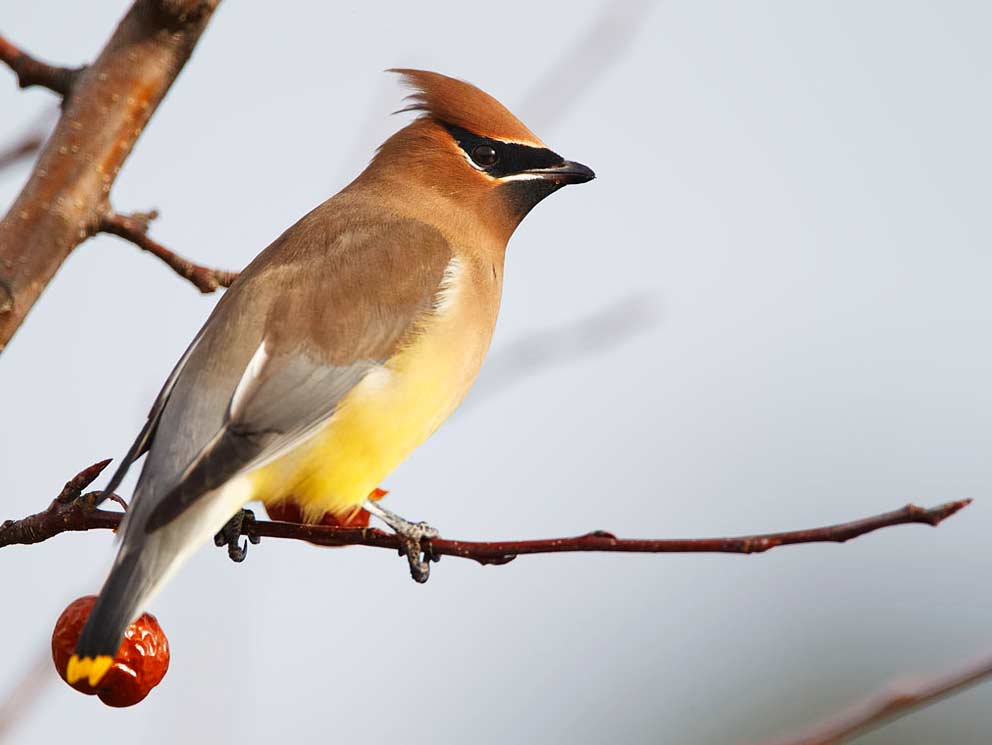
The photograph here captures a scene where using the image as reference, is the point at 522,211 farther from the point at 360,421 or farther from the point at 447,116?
the point at 360,421

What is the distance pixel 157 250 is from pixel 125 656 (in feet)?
2.61

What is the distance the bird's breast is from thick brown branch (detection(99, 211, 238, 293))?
1.50 feet

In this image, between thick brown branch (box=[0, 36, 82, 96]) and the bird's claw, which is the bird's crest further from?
thick brown branch (box=[0, 36, 82, 96])

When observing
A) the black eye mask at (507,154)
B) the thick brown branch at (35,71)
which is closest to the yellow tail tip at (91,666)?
the thick brown branch at (35,71)

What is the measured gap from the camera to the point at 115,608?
8.03 feet

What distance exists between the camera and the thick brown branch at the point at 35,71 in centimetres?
232

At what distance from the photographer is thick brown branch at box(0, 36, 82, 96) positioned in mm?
2324

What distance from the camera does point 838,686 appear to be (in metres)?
8.71

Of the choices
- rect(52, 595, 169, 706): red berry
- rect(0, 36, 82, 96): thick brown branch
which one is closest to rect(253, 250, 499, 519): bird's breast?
rect(52, 595, 169, 706): red berry

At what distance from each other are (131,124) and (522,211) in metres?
1.76

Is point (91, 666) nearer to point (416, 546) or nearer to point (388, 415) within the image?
point (416, 546)

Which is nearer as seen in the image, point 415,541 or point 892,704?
point 892,704

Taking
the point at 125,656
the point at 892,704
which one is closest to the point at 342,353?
the point at 125,656

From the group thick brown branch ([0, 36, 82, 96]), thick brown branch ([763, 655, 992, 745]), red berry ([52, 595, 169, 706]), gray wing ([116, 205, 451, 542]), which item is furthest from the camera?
gray wing ([116, 205, 451, 542])
